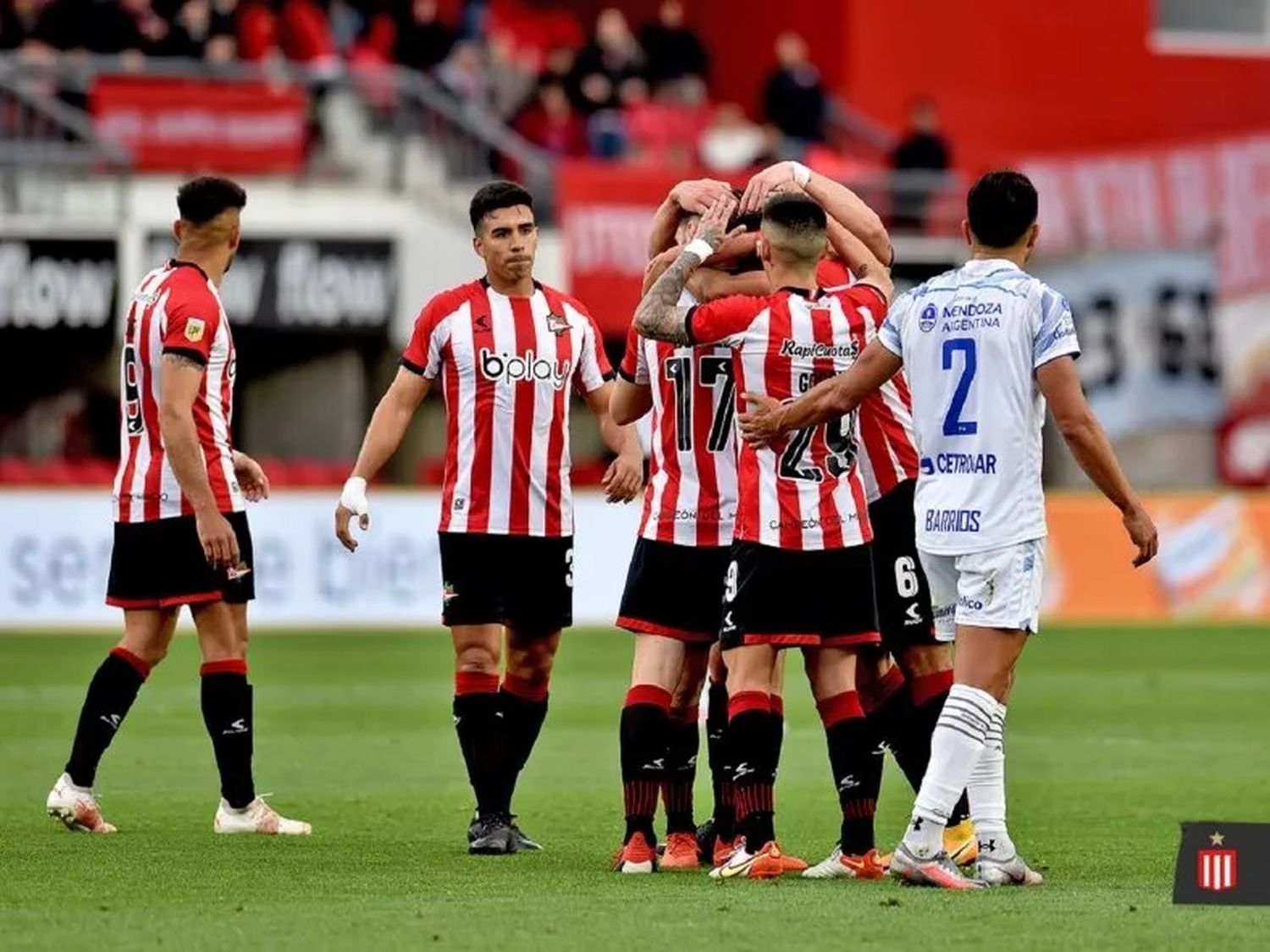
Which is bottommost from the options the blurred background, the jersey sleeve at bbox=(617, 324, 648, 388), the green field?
the green field

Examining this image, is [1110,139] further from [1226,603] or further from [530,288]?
[530,288]

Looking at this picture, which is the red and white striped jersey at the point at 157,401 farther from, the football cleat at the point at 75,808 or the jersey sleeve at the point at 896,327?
the jersey sleeve at the point at 896,327

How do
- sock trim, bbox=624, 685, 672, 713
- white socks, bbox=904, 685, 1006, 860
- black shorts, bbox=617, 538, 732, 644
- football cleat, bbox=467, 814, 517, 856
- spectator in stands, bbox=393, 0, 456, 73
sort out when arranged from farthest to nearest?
spectator in stands, bbox=393, 0, 456, 73 → football cleat, bbox=467, 814, 517, 856 → black shorts, bbox=617, 538, 732, 644 → sock trim, bbox=624, 685, 672, 713 → white socks, bbox=904, 685, 1006, 860

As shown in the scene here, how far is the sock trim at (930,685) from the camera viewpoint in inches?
360

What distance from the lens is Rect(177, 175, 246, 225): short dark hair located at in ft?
32.7

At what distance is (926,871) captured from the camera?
8.17m

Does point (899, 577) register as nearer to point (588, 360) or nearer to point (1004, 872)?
point (1004, 872)

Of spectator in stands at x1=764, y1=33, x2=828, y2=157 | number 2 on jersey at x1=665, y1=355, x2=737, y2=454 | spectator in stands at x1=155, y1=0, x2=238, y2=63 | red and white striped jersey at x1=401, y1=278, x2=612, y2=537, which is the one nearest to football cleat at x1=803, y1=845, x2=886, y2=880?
number 2 on jersey at x1=665, y1=355, x2=737, y2=454

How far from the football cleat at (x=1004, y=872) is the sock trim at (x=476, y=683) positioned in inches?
78.2

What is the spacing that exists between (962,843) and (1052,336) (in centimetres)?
185

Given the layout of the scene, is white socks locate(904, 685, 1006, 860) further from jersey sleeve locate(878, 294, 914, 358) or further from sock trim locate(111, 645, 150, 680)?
sock trim locate(111, 645, 150, 680)

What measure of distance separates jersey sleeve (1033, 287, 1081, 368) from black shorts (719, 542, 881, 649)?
2.76 ft

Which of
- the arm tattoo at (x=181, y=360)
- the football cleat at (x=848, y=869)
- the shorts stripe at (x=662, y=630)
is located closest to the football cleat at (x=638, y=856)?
the football cleat at (x=848, y=869)

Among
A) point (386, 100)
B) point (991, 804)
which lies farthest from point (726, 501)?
point (386, 100)
